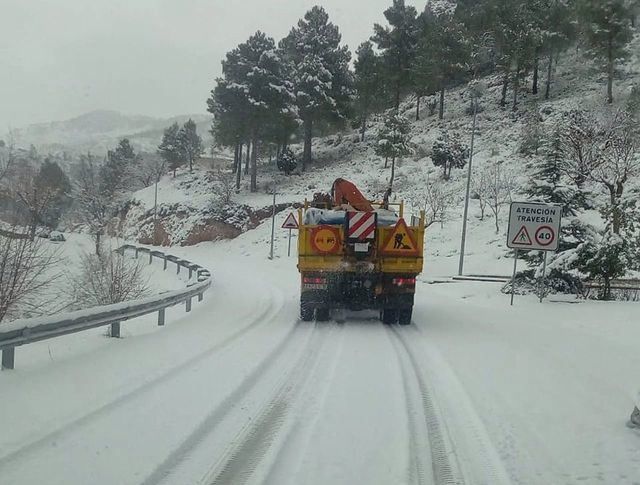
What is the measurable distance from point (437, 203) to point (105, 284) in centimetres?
2663

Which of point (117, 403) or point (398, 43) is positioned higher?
point (398, 43)

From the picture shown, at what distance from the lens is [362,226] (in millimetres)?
11672

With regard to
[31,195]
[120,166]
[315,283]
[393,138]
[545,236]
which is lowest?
[315,283]

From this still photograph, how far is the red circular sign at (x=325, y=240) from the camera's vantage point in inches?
463

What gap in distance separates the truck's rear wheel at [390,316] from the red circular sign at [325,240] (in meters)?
1.84

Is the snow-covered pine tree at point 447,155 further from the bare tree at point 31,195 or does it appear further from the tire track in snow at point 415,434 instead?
the tire track in snow at point 415,434

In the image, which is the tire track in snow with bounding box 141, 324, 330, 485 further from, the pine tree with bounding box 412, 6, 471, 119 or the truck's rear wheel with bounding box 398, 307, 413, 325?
the pine tree with bounding box 412, 6, 471, 119

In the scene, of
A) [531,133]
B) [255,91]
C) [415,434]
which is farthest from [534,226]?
[255,91]

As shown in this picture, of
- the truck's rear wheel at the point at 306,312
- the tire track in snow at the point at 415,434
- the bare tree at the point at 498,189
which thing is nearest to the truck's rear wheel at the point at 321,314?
the truck's rear wheel at the point at 306,312

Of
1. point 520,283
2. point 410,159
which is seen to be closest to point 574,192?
point 520,283

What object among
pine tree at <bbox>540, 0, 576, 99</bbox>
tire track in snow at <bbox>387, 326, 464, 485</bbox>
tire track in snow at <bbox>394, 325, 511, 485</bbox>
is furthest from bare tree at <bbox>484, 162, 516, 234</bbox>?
tire track in snow at <bbox>387, 326, 464, 485</bbox>

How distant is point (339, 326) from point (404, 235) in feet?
7.98

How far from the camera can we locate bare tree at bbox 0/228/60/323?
1201cm

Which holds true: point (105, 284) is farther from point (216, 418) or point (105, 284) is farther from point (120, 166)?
point (120, 166)
